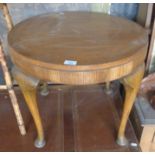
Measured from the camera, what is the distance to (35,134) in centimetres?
108

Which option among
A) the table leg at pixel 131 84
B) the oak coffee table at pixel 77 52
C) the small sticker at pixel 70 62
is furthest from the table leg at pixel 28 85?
the table leg at pixel 131 84

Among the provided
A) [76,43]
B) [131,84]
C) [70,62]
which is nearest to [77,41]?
[76,43]

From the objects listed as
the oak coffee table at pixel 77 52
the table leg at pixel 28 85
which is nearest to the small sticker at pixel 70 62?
the oak coffee table at pixel 77 52

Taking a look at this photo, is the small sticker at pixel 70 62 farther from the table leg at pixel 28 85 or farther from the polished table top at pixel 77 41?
the table leg at pixel 28 85

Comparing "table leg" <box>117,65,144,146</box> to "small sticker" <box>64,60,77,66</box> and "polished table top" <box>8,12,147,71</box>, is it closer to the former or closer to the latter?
"polished table top" <box>8,12,147,71</box>

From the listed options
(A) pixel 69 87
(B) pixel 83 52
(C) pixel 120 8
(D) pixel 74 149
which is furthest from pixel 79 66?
(A) pixel 69 87

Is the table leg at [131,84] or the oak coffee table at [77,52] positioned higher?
the oak coffee table at [77,52]

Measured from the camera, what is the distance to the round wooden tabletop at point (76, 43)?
0.69 meters

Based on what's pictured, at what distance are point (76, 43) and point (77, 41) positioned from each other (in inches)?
0.6

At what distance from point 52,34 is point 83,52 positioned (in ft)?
0.59

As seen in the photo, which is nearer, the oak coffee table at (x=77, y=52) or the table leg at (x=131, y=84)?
the oak coffee table at (x=77, y=52)

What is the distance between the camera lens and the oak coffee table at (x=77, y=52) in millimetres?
687

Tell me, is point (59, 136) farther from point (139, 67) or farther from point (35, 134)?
point (139, 67)

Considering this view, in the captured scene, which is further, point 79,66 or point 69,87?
point 69,87
